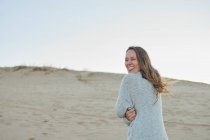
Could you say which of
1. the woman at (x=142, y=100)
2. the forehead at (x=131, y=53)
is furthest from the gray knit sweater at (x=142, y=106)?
the forehead at (x=131, y=53)

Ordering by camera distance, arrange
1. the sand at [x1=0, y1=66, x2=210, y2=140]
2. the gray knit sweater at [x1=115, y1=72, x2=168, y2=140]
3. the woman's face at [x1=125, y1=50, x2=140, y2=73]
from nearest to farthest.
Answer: the gray knit sweater at [x1=115, y1=72, x2=168, y2=140] → the woman's face at [x1=125, y1=50, x2=140, y2=73] → the sand at [x1=0, y1=66, x2=210, y2=140]

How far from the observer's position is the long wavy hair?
9.14 feet

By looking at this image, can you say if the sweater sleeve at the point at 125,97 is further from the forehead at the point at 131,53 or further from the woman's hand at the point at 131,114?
the forehead at the point at 131,53

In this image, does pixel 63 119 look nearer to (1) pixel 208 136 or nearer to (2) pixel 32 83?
(1) pixel 208 136

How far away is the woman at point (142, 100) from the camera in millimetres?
2742

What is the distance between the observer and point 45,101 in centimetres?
1538

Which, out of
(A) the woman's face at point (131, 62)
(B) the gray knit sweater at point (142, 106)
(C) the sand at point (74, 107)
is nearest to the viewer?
(B) the gray knit sweater at point (142, 106)

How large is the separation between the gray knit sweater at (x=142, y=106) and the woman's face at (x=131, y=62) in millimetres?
62

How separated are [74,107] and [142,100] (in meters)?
12.0

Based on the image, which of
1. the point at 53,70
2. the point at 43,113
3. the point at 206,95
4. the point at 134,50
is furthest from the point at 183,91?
the point at 134,50

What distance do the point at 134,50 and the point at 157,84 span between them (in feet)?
1.01

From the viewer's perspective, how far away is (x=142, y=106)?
275cm

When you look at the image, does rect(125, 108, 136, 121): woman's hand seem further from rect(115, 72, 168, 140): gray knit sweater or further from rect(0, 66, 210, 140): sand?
rect(0, 66, 210, 140): sand

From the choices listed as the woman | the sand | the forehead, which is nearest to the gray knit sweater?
the woman
